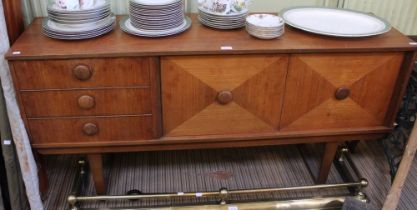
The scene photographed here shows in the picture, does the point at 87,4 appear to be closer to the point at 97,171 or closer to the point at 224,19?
the point at 224,19

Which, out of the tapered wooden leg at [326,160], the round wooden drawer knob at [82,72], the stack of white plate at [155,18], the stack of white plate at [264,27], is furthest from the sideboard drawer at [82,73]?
the tapered wooden leg at [326,160]

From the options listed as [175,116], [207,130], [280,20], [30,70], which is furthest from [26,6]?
[280,20]

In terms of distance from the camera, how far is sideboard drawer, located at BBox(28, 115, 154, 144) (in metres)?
1.19

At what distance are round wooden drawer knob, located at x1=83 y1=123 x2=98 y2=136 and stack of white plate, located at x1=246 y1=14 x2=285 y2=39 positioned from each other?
56 centimetres

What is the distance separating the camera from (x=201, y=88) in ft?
3.88

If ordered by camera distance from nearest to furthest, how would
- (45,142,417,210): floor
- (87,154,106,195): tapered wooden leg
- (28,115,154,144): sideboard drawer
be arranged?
(28,115,154,144): sideboard drawer
(87,154,106,195): tapered wooden leg
(45,142,417,210): floor

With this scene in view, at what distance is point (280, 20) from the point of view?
126cm

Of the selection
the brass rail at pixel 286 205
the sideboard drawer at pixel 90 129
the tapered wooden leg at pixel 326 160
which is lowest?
the brass rail at pixel 286 205

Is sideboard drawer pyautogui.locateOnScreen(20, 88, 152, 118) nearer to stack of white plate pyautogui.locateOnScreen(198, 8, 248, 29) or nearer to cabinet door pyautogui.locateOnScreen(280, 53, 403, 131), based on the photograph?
stack of white plate pyautogui.locateOnScreen(198, 8, 248, 29)

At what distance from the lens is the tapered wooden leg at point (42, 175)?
131cm

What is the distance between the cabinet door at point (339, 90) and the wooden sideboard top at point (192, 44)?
0.03 m

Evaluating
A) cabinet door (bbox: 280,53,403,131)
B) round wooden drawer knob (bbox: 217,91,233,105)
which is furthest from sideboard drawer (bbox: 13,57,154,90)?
cabinet door (bbox: 280,53,403,131)

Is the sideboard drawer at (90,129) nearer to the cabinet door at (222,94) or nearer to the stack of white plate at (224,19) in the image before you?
the cabinet door at (222,94)

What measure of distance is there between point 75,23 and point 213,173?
761mm
